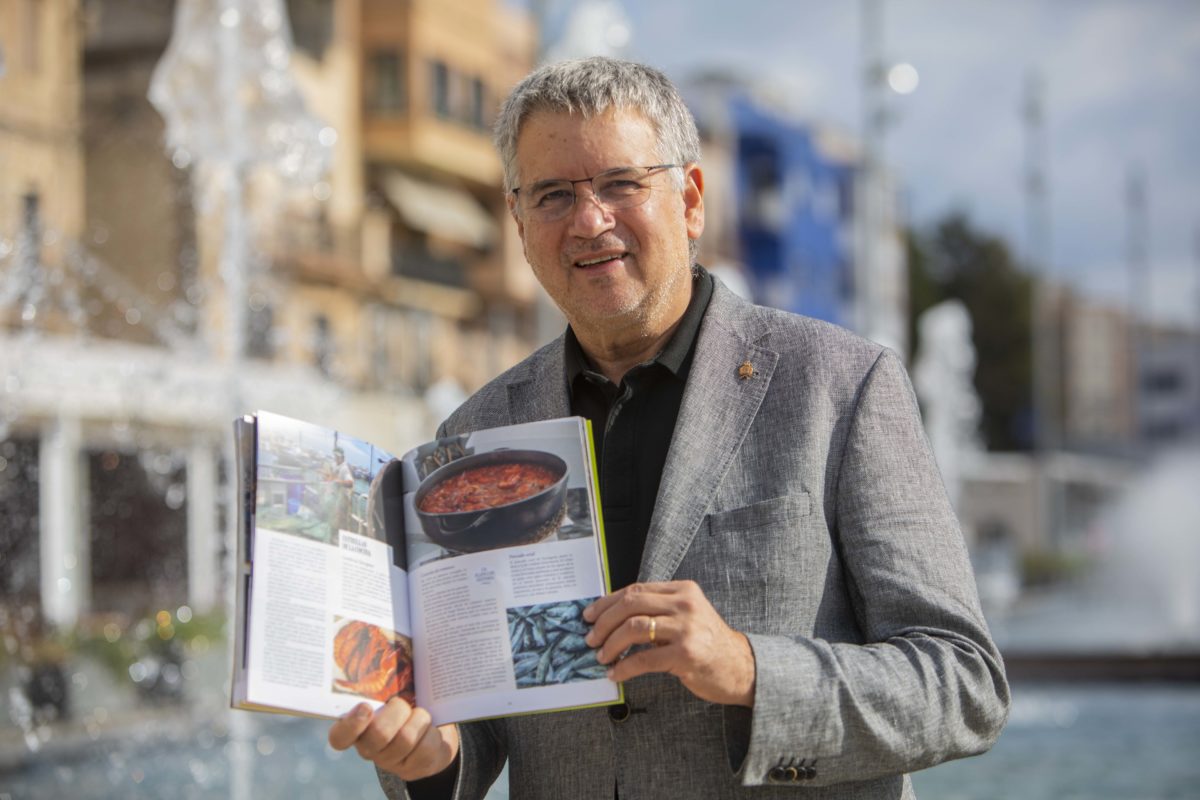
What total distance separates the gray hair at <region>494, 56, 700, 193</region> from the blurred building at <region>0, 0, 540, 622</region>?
7.16 m

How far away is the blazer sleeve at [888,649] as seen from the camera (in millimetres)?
1950

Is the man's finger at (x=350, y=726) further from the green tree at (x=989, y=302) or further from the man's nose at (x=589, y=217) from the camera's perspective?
the green tree at (x=989, y=302)

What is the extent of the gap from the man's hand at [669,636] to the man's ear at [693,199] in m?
0.67

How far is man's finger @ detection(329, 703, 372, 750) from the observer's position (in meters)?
1.96

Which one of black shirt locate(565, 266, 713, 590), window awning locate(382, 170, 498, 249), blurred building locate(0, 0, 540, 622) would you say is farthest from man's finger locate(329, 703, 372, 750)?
window awning locate(382, 170, 498, 249)

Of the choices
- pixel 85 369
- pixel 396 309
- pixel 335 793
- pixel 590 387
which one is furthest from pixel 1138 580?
pixel 590 387

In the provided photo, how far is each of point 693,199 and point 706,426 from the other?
370 millimetres

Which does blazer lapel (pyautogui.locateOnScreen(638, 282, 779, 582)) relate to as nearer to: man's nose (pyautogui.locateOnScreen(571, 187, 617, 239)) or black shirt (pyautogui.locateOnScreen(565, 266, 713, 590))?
black shirt (pyautogui.locateOnScreen(565, 266, 713, 590))

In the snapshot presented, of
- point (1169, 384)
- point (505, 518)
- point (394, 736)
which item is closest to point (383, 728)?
point (394, 736)

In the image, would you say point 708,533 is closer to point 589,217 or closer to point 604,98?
point 589,217

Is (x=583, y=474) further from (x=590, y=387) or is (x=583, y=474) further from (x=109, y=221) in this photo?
(x=109, y=221)

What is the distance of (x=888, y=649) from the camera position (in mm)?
2000

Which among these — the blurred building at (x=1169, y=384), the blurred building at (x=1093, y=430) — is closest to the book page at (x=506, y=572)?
the blurred building at (x=1093, y=430)

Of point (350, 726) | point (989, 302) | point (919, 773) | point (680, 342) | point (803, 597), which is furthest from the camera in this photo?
point (989, 302)
